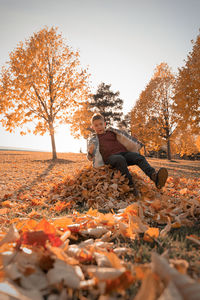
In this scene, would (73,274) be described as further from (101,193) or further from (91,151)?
(91,151)

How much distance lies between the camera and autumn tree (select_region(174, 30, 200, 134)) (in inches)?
417

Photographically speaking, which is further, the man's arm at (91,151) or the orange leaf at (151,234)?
the man's arm at (91,151)

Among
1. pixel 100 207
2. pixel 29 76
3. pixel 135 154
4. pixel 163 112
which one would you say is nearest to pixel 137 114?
pixel 163 112

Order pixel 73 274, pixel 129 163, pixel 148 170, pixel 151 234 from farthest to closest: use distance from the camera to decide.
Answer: pixel 129 163 < pixel 148 170 < pixel 151 234 < pixel 73 274

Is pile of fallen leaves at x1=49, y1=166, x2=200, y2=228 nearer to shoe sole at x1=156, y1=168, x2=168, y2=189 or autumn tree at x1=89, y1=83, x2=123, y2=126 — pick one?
shoe sole at x1=156, y1=168, x2=168, y2=189

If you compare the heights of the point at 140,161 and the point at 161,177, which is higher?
the point at 140,161

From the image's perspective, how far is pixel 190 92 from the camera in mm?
10820

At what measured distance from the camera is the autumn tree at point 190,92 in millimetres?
10586

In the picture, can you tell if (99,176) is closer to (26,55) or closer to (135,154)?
(135,154)

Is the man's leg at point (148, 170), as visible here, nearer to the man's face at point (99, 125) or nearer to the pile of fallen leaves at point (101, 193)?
the pile of fallen leaves at point (101, 193)

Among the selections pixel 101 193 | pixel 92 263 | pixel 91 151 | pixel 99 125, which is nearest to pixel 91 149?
pixel 91 151

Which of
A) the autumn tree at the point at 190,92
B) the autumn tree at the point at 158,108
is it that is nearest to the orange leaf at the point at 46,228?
the autumn tree at the point at 190,92

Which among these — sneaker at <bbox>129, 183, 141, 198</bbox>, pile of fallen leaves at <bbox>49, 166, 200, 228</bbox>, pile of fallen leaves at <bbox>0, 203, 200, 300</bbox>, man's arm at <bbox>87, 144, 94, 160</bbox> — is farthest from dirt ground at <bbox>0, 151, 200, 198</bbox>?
pile of fallen leaves at <bbox>0, 203, 200, 300</bbox>

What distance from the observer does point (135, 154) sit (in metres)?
3.60
